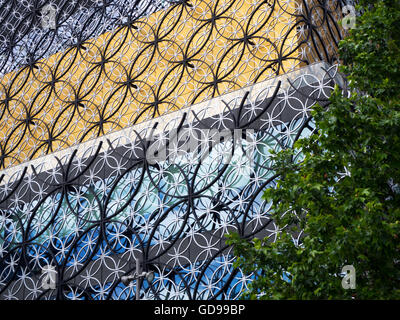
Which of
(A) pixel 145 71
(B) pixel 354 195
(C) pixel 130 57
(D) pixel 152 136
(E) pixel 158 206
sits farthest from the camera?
(C) pixel 130 57

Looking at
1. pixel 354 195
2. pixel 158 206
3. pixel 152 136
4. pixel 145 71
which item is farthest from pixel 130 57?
pixel 354 195

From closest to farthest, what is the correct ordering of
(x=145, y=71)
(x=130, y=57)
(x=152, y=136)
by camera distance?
(x=152, y=136)
(x=145, y=71)
(x=130, y=57)

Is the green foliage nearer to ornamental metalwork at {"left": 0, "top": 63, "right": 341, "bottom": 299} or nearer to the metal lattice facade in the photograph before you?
the metal lattice facade

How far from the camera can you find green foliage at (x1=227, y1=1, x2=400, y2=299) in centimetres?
1057

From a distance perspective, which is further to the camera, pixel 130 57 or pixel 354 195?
pixel 130 57

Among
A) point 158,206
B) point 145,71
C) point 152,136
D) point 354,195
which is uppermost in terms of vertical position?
point 145,71

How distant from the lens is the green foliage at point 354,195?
10.6 meters

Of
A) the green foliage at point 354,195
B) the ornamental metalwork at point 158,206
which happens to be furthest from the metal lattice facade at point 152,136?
the green foliage at point 354,195

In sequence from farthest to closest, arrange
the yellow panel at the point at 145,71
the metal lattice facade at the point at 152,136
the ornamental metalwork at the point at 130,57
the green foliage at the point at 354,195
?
the yellow panel at the point at 145,71
the ornamental metalwork at the point at 130,57
the metal lattice facade at the point at 152,136
the green foliage at the point at 354,195

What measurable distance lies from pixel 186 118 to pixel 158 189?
2799 mm

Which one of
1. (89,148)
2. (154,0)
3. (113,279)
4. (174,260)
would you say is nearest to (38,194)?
(89,148)

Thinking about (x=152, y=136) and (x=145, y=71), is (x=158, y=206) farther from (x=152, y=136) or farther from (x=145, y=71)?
(x=145, y=71)

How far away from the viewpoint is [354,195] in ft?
36.7

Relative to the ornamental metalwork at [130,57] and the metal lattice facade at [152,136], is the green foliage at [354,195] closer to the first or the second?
the metal lattice facade at [152,136]
